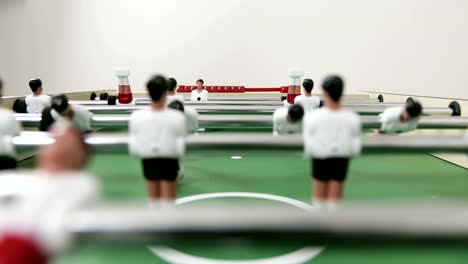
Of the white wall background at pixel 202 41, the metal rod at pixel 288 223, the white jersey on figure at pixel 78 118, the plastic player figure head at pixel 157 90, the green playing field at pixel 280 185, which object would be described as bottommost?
the green playing field at pixel 280 185

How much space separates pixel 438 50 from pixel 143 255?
584 centimetres

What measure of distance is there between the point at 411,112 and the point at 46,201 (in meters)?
1.18

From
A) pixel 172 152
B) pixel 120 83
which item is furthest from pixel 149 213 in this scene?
pixel 120 83

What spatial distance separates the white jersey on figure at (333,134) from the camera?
3.65 feet

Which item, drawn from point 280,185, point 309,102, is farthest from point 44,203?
point 309,102

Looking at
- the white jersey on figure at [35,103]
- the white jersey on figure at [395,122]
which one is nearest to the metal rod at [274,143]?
the white jersey on figure at [395,122]

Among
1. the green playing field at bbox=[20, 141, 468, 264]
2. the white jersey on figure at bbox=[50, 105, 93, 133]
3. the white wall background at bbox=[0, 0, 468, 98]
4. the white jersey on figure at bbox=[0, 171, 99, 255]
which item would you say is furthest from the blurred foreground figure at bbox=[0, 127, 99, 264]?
the white wall background at bbox=[0, 0, 468, 98]

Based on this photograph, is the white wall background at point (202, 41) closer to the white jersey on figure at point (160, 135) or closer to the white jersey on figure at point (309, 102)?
the white jersey on figure at point (309, 102)

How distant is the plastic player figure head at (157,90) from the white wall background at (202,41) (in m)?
5.66

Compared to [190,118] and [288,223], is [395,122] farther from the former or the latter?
[288,223]

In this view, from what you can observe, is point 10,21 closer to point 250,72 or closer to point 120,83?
point 250,72

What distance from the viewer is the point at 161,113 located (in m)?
1.17

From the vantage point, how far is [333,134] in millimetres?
1111

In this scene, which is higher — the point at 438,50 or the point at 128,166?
the point at 438,50
